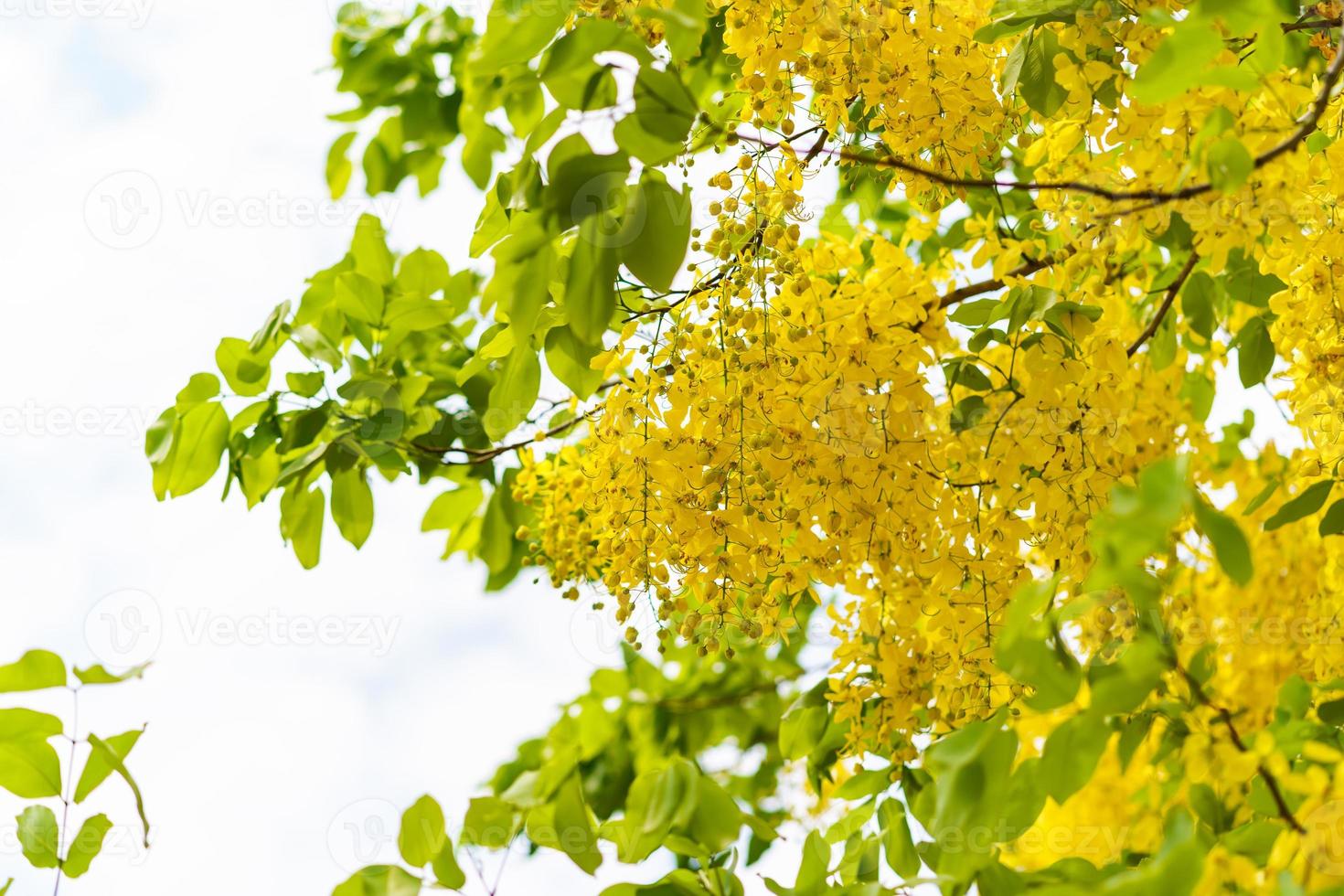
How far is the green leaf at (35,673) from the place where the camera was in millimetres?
1158

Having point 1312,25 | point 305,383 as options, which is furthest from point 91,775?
point 1312,25

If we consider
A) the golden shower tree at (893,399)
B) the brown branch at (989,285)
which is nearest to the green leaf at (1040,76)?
the golden shower tree at (893,399)

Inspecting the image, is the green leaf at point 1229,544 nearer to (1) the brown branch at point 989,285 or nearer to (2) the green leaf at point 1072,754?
(2) the green leaf at point 1072,754

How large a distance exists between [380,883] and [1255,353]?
4.35 ft

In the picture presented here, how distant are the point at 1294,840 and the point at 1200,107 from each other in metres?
0.71

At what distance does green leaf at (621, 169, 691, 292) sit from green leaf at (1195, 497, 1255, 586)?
0.40 m

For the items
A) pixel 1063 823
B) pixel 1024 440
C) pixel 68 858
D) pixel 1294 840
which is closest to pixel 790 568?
pixel 1024 440

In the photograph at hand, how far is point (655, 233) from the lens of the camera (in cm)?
82

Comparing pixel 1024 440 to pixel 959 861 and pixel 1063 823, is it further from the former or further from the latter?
pixel 1063 823

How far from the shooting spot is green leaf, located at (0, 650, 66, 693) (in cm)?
116

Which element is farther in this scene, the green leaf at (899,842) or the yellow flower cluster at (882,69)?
the green leaf at (899,842)

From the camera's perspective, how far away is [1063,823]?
9.08ft

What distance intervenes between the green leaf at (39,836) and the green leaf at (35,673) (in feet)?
0.48

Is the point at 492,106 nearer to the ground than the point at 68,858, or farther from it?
farther from it
